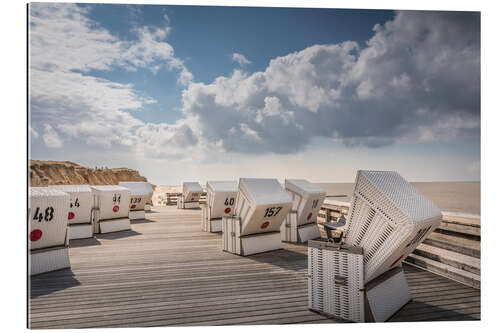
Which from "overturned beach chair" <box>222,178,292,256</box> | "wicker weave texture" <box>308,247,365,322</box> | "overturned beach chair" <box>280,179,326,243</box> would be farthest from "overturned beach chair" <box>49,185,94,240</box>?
"wicker weave texture" <box>308,247,365,322</box>

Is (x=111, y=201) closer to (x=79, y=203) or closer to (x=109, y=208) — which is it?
(x=109, y=208)

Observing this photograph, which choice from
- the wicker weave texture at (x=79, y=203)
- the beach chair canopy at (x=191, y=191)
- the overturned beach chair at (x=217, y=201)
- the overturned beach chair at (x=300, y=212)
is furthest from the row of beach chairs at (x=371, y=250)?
the beach chair canopy at (x=191, y=191)

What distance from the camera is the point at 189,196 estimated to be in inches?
704

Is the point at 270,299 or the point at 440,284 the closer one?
the point at 270,299

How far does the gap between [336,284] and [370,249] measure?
0.59 meters

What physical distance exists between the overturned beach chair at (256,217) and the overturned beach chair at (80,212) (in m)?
4.18

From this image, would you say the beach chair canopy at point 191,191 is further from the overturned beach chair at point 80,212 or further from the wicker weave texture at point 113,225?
the overturned beach chair at point 80,212

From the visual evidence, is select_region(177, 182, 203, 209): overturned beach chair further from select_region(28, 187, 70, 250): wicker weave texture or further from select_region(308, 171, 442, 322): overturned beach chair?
select_region(308, 171, 442, 322): overturned beach chair

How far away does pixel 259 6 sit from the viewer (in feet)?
15.8

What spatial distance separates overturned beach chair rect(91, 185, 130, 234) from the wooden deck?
98.0 inches

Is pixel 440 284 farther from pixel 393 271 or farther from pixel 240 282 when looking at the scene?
pixel 240 282
